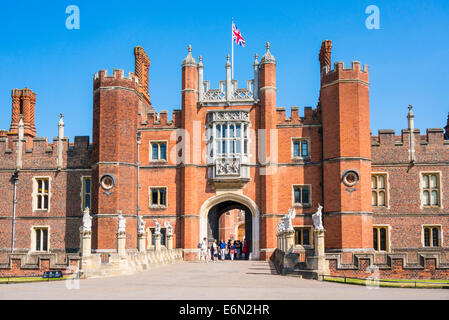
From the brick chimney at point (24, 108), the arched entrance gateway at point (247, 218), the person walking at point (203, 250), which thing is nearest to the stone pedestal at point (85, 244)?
the person walking at point (203, 250)

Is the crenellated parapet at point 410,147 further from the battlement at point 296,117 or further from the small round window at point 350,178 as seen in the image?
the battlement at point 296,117

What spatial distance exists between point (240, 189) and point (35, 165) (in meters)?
12.8

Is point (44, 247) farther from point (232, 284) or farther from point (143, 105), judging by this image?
point (232, 284)

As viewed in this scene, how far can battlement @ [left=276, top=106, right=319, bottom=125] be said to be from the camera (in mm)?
31797

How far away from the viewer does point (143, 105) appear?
35219 mm

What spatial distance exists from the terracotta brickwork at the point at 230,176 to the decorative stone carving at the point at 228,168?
1.14 ft

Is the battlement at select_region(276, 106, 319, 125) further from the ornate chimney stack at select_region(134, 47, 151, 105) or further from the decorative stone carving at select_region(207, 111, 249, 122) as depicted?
the ornate chimney stack at select_region(134, 47, 151, 105)

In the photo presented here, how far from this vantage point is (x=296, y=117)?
1255 inches

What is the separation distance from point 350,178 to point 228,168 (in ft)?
22.8

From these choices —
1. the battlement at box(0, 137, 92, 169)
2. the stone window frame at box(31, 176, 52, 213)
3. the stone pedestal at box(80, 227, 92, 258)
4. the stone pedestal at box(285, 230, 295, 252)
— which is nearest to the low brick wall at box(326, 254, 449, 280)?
the stone pedestal at box(285, 230, 295, 252)

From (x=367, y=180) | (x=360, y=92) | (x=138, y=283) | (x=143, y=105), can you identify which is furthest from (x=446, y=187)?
(x=138, y=283)

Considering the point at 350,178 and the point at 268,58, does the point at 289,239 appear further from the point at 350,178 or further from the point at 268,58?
the point at 268,58

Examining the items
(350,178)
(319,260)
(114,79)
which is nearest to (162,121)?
(114,79)
